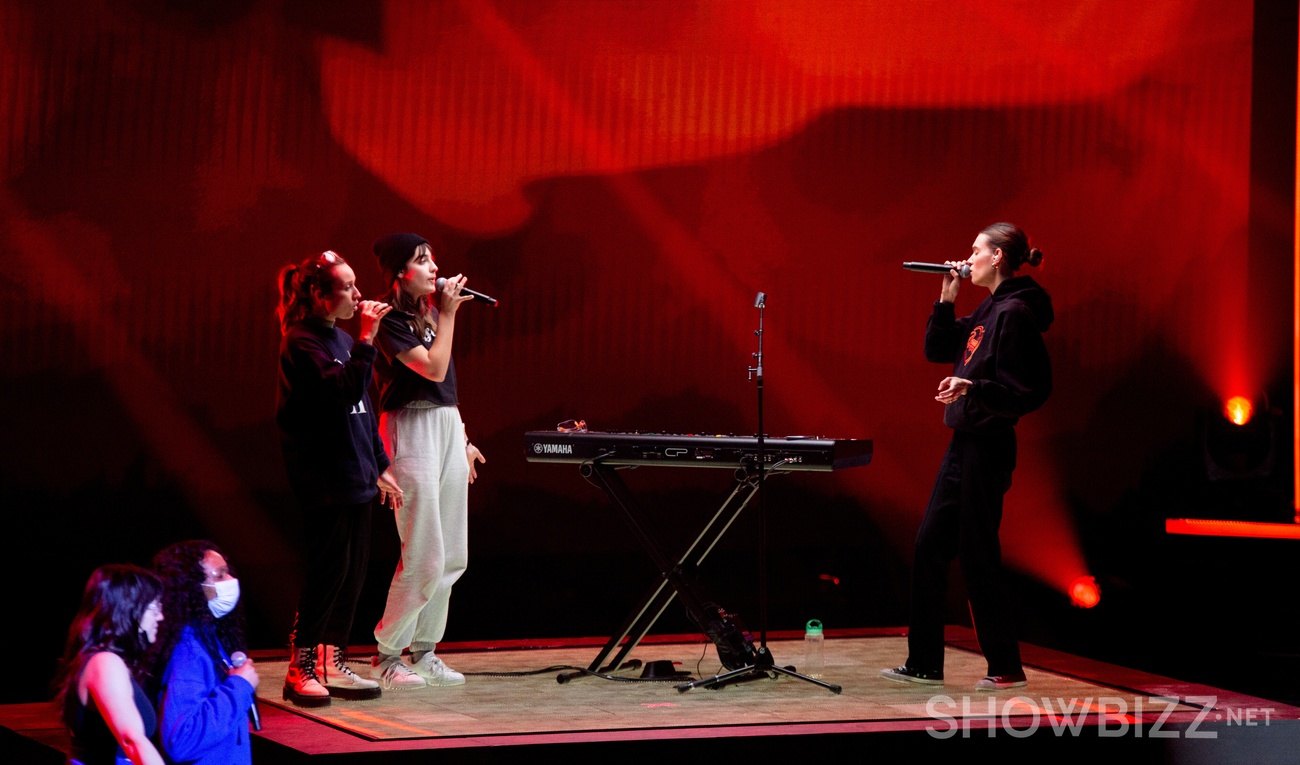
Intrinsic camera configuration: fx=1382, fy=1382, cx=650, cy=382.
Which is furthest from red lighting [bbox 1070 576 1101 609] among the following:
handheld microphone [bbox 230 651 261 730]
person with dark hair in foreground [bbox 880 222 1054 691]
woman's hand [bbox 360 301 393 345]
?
handheld microphone [bbox 230 651 261 730]

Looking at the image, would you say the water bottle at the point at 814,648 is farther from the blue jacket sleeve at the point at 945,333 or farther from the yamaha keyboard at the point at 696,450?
the blue jacket sleeve at the point at 945,333

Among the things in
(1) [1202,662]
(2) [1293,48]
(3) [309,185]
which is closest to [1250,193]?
(2) [1293,48]

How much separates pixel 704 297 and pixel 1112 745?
2.98 metres

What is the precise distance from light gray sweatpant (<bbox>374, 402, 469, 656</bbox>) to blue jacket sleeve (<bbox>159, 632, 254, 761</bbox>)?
4.95 feet

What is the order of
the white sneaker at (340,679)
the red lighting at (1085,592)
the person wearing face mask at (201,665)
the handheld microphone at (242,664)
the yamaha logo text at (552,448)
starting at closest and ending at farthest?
the person wearing face mask at (201,665) < the handheld microphone at (242,664) < the white sneaker at (340,679) < the yamaha logo text at (552,448) < the red lighting at (1085,592)

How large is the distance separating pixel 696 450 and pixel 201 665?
2007 millimetres

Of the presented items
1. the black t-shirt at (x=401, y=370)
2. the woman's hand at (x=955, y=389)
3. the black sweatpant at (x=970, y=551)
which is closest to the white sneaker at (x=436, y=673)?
the black t-shirt at (x=401, y=370)

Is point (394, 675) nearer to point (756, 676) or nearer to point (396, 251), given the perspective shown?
point (756, 676)

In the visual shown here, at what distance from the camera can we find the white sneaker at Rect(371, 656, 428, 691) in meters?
4.48

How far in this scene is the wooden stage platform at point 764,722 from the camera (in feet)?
11.8

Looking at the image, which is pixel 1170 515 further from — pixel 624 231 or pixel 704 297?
pixel 624 231

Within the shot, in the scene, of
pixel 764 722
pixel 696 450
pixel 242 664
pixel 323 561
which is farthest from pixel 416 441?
pixel 242 664

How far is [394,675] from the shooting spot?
4.49 m

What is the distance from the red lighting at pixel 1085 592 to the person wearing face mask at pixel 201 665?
4652 mm
